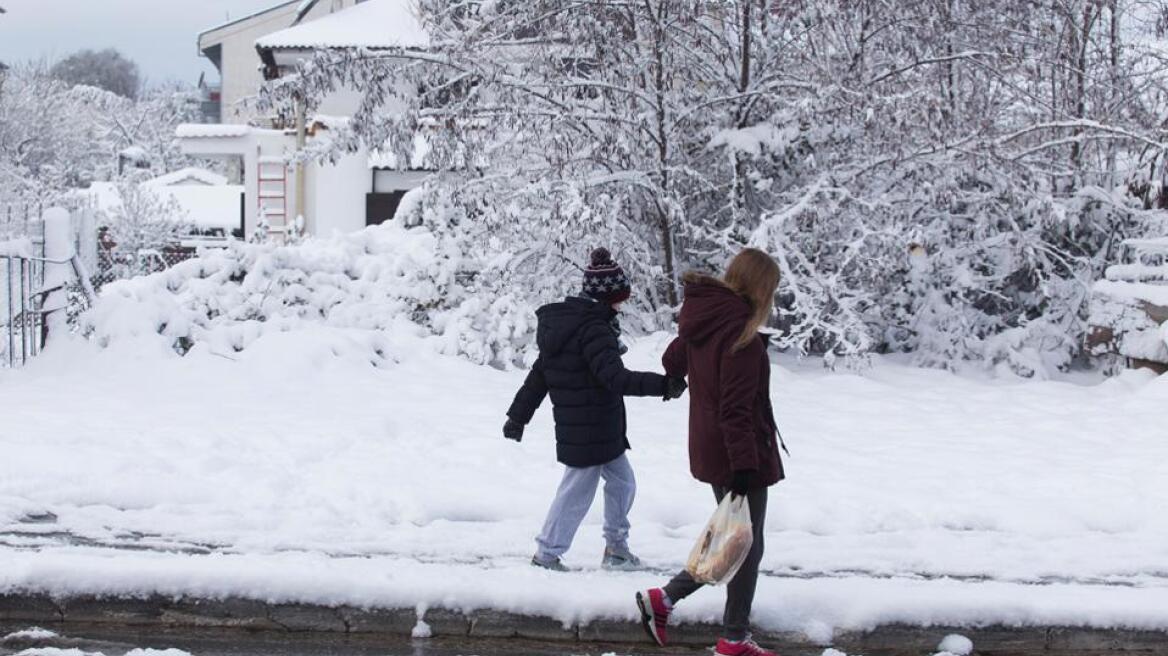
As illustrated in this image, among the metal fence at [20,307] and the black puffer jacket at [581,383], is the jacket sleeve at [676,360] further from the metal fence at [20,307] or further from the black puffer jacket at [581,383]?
the metal fence at [20,307]

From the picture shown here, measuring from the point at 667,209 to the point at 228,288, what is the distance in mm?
4349

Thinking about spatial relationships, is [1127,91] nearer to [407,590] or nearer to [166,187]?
[407,590]

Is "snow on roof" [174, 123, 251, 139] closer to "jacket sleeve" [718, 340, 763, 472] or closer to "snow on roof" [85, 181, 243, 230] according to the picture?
"snow on roof" [85, 181, 243, 230]

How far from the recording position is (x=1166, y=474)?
8.69 meters

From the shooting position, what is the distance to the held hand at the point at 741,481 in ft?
16.6

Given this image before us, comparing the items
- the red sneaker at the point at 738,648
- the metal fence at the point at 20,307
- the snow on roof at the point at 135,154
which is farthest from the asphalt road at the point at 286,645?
the snow on roof at the point at 135,154

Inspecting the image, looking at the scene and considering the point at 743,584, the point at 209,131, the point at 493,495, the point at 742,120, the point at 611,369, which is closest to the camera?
the point at 743,584

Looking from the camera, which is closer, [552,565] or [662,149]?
[552,565]

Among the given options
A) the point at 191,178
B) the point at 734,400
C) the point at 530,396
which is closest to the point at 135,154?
the point at 191,178

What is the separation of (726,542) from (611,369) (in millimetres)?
1025

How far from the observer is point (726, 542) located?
200 inches

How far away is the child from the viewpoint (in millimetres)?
5953

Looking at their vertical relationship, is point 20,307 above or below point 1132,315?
below

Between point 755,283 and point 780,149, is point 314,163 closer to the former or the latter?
point 780,149
